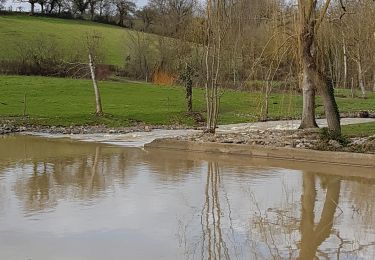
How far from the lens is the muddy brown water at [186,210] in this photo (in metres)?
7.04

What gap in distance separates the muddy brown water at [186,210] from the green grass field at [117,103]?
1542 centimetres

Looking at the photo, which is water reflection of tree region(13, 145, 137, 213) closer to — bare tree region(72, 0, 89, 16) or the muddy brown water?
the muddy brown water

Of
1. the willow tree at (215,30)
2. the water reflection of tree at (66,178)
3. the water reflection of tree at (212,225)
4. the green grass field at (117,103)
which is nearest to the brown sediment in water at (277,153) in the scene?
the water reflection of tree at (66,178)

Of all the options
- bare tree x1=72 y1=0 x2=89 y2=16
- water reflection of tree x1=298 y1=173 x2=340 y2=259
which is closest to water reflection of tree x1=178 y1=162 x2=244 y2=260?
water reflection of tree x1=298 y1=173 x2=340 y2=259

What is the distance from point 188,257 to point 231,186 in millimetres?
4955

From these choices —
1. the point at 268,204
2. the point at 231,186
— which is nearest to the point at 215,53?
the point at 231,186

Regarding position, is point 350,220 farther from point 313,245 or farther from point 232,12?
point 232,12

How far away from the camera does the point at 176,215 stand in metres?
8.84

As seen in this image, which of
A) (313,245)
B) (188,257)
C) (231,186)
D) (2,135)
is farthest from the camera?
(2,135)

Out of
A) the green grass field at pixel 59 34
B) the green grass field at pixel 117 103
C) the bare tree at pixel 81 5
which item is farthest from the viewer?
the bare tree at pixel 81 5

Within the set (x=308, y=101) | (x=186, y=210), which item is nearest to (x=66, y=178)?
(x=186, y=210)

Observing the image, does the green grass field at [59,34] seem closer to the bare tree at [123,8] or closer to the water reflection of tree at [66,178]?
the bare tree at [123,8]

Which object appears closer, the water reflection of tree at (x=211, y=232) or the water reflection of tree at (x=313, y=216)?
the water reflection of tree at (x=211, y=232)

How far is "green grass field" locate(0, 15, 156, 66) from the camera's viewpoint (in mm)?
65438
